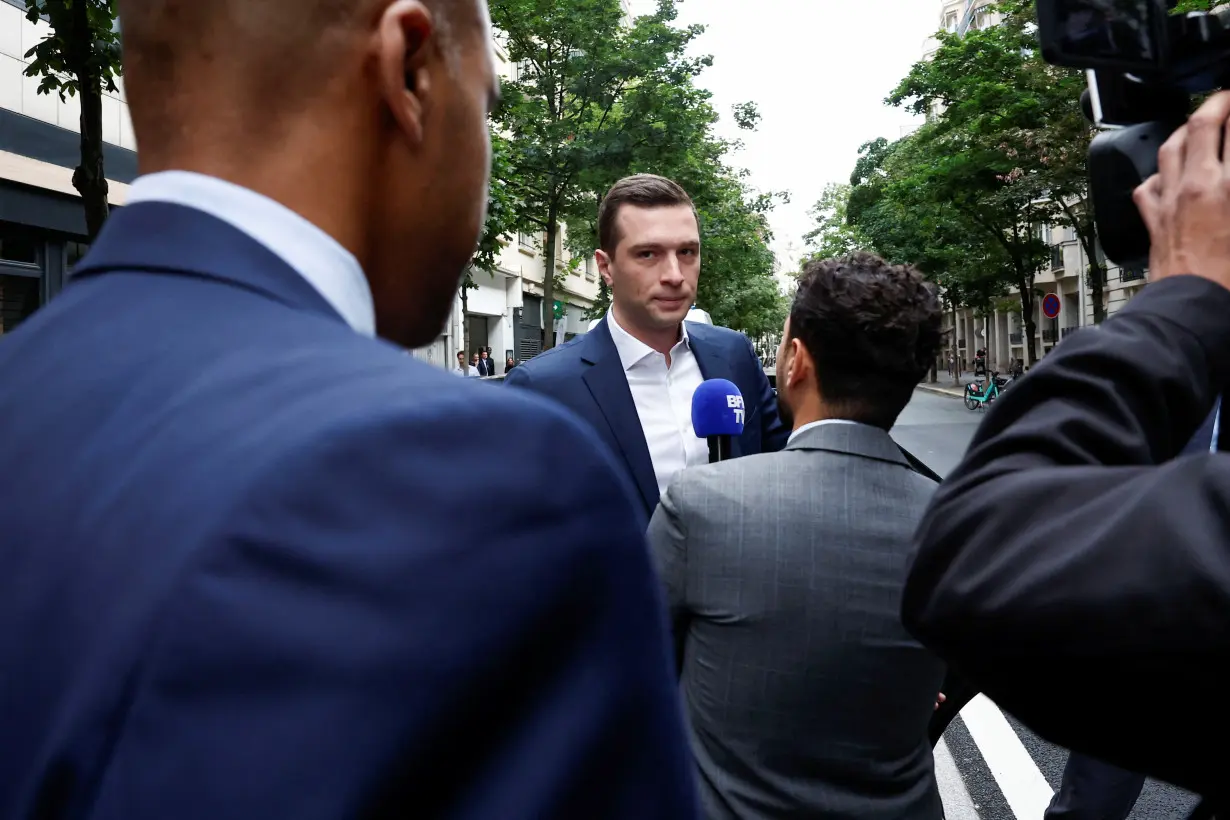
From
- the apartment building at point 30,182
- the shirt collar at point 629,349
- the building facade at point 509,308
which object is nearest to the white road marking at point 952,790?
the shirt collar at point 629,349

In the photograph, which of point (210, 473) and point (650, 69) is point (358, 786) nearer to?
point (210, 473)

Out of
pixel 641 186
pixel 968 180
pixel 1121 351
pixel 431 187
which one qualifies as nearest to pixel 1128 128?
pixel 1121 351

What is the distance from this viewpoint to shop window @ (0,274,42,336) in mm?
14241

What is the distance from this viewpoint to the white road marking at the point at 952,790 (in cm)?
448

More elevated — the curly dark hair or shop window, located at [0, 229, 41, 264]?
shop window, located at [0, 229, 41, 264]

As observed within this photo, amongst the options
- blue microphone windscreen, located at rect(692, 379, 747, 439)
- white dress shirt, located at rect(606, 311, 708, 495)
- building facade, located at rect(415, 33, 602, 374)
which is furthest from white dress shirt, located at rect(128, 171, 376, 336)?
building facade, located at rect(415, 33, 602, 374)

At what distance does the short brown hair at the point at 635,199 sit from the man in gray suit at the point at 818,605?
166 centimetres

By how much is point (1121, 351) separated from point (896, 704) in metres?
1.30

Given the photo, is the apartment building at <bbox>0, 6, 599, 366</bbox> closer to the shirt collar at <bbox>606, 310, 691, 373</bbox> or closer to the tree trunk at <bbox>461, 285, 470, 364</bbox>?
the shirt collar at <bbox>606, 310, 691, 373</bbox>

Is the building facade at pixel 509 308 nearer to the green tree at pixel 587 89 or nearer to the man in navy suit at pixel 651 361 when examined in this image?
the green tree at pixel 587 89

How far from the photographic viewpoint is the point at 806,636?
2.12 meters

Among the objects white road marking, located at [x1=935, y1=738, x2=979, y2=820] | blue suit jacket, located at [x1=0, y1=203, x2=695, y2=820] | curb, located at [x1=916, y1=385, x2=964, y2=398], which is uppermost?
curb, located at [x1=916, y1=385, x2=964, y2=398]

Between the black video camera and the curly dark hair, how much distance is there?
106 centimetres

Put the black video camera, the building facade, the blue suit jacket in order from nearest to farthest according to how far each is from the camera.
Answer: the blue suit jacket
the black video camera
the building facade
